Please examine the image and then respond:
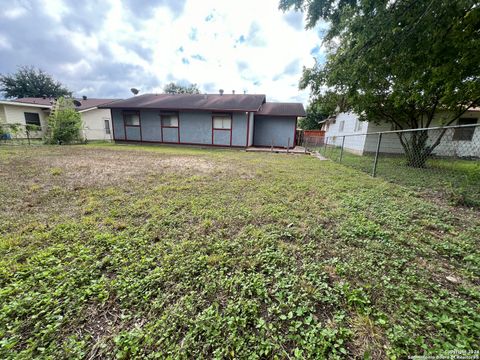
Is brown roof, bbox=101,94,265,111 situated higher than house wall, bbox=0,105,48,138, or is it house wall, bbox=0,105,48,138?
brown roof, bbox=101,94,265,111

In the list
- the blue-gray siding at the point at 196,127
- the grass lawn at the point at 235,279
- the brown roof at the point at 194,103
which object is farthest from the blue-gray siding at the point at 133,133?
the grass lawn at the point at 235,279

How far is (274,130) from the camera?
49.0ft

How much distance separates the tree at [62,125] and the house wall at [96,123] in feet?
15.2

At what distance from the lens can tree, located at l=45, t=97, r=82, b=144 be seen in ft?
41.1

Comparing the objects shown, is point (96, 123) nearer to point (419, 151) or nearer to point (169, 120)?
point (169, 120)

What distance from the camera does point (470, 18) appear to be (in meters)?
4.06

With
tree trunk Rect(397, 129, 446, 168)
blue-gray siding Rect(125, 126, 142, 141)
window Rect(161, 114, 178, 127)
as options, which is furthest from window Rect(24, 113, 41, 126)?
tree trunk Rect(397, 129, 446, 168)

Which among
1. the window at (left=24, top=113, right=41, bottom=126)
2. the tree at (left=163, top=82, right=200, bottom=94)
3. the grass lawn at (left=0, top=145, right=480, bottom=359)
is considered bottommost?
the grass lawn at (left=0, top=145, right=480, bottom=359)

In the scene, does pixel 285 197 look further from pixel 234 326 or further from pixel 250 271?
pixel 234 326

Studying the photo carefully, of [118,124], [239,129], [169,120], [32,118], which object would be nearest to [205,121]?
[239,129]

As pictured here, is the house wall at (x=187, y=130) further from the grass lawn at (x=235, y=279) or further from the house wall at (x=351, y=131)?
the grass lawn at (x=235, y=279)

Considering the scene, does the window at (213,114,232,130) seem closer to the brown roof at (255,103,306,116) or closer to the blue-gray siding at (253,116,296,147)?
the brown roof at (255,103,306,116)

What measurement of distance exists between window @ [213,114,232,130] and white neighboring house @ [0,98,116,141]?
928 cm

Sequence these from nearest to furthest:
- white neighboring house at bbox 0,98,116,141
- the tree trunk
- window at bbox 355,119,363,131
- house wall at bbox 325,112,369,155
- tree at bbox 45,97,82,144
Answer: the tree trunk
house wall at bbox 325,112,369,155
tree at bbox 45,97,82,144
window at bbox 355,119,363,131
white neighboring house at bbox 0,98,116,141
